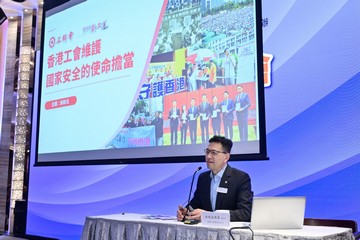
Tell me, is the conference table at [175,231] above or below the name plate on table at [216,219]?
below

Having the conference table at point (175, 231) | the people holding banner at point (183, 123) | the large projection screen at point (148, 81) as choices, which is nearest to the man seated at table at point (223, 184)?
the conference table at point (175, 231)

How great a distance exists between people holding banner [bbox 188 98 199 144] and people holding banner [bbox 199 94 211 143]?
0.05 m

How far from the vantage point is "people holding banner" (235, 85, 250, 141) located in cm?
321

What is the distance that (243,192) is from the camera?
8.56ft

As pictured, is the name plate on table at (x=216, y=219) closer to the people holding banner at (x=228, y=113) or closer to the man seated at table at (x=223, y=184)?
the man seated at table at (x=223, y=184)

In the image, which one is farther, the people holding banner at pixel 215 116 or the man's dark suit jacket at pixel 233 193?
the people holding banner at pixel 215 116

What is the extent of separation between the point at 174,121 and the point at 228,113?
53 cm

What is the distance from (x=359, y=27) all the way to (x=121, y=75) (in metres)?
2.15

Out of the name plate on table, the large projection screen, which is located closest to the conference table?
the name plate on table

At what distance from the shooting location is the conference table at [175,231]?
1.81m

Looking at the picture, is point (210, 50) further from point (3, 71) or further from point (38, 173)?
point (3, 71)

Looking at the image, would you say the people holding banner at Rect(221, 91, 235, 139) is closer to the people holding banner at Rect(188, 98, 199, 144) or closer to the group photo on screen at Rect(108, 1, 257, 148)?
the group photo on screen at Rect(108, 1, 257, 148)

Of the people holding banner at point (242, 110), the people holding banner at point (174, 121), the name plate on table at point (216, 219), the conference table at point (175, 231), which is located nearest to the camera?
the conference table at point (175, 231)

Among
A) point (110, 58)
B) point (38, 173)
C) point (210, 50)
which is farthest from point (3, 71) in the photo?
point (210, 50)
